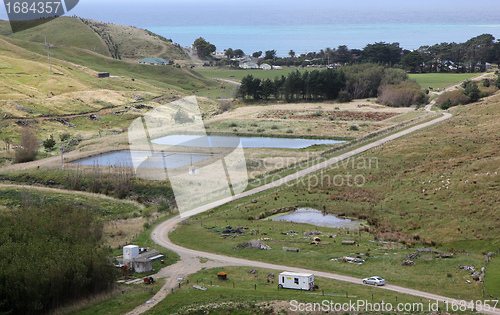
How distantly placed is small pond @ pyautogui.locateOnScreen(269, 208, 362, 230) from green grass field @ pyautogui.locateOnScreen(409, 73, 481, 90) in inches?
3472

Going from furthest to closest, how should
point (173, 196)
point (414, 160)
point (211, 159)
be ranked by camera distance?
1. point (211, 159)
2. point (414, 160)
3. point (173, 196)

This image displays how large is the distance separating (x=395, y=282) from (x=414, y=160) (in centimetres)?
3141

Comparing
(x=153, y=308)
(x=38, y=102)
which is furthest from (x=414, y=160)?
(x=38, y=102)

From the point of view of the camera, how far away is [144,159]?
6550 centimetres

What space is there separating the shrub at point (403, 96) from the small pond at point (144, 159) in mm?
55466

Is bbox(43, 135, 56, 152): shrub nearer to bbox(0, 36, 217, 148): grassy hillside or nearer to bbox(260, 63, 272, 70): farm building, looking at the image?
bbox(0, 36, 217, 148): grassy hillside

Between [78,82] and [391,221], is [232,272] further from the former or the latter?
[78,82]

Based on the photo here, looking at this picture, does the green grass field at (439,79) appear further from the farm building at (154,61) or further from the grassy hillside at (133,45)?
the grassy hillside at (133,45)

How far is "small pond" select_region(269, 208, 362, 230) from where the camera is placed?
41.9 metres

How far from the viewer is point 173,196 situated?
52.7m

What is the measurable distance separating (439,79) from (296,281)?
120m

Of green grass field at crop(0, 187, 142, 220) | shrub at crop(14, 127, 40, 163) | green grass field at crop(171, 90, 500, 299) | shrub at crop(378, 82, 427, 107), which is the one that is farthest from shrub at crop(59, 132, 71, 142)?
shrub at crop(378, 82, 427, 107)

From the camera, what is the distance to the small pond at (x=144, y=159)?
62844 millimetres

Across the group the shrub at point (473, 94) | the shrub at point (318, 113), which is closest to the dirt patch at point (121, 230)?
the shrub at point (318, 113)
